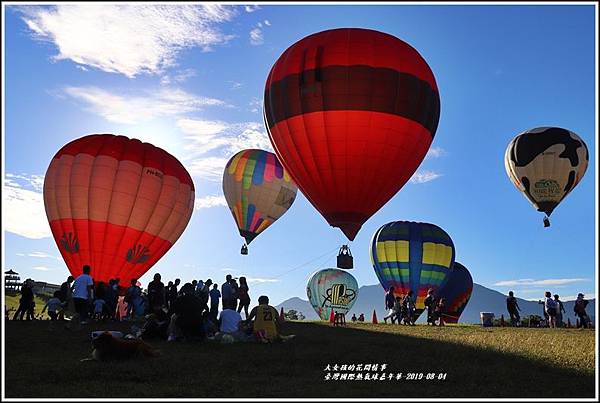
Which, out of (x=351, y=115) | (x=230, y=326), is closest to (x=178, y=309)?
(x=230, y=326)

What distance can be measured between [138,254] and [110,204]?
2708mm

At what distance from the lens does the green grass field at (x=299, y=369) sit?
317 inches

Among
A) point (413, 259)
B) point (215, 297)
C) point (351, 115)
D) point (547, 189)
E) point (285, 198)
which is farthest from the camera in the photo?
point (285, 198)

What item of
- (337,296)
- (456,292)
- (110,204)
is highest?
(110,204)

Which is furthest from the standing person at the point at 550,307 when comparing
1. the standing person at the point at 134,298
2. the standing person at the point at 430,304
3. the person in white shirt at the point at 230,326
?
the standing person at the point at 134,298

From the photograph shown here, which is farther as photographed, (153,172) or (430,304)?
(153,172)

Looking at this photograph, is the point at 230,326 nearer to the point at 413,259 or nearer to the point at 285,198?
the point at 285,198

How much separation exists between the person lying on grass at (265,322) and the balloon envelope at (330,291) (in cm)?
4014

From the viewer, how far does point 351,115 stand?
76.4 feet

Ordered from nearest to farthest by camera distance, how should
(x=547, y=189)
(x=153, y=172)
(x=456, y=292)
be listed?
(x=153, y=172)
(x=547, y=189)
(x=456, y=292)

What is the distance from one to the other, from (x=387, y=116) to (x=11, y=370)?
17.2 m

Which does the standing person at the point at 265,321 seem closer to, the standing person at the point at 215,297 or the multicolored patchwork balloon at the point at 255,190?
the standing person at the point at 215,297

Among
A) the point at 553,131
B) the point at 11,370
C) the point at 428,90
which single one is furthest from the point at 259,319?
the point at 553,131

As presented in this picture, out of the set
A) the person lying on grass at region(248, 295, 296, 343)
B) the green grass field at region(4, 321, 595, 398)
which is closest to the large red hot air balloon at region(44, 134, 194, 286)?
the green grass field at region(4, 321, 595, 398)
